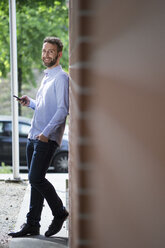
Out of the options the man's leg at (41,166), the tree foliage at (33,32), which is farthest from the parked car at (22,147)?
the man's leg at (41,166)

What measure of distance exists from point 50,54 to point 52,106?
0.44m

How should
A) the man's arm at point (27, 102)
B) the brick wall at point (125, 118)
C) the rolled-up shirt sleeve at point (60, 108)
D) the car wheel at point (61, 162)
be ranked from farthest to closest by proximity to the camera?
1. the car wheel at point (61, 162)
2. the man's arm at point (27, 102)
3. the rolled-up shirt sleeve at point (60, 108)
4. the brick wall at point (125, 118)

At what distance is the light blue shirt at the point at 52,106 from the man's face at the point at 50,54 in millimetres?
56

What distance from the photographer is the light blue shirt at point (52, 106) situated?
3.45 meters

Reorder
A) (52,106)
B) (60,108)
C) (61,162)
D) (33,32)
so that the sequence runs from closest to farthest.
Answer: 1. (60,108)
2. (52,106)
3. (61,162)
4. (33,32)

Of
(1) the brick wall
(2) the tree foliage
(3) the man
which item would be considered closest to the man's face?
(3) the man

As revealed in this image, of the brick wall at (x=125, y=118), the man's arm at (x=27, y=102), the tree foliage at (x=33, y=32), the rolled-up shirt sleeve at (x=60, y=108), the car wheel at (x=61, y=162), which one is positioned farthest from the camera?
the tree foliage at (x=33, y=32)

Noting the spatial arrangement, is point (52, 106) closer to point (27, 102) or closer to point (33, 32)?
point (27, 102)

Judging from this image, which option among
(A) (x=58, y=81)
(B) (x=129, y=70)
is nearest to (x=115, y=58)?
(B) (x=129, y=70)

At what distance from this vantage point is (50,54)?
3666mm

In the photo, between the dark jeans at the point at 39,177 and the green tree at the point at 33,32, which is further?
the green tree at the point at 33,32

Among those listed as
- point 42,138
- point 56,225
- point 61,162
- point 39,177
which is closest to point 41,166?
point 39,177

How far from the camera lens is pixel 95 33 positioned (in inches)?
45.0

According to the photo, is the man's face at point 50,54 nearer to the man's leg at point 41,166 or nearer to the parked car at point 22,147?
the man's leg at point 41,166
